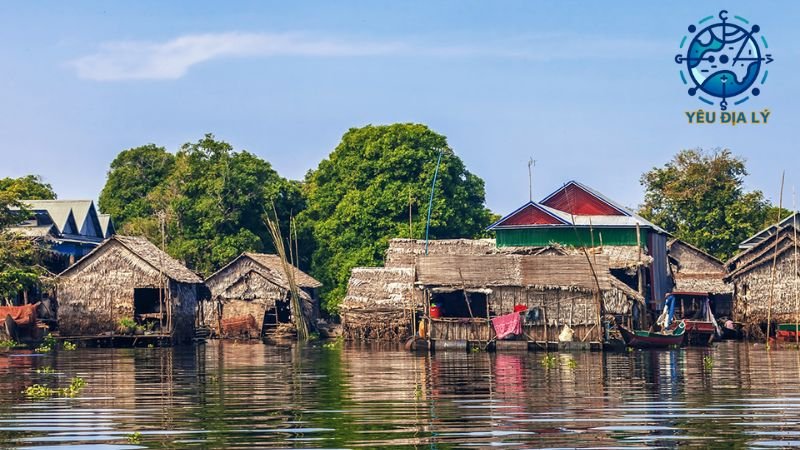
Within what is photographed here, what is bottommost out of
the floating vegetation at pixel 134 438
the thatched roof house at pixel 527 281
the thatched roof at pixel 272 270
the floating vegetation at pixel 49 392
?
the floating vegetation at pixel 134 438

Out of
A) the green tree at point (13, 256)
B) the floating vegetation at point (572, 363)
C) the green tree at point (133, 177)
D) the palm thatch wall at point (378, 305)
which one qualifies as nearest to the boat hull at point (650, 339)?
the floating vegetation at point (572, 363)

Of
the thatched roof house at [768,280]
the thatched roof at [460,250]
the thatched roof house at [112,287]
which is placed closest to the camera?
the thatched roof house at [112,287]

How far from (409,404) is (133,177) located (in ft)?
183

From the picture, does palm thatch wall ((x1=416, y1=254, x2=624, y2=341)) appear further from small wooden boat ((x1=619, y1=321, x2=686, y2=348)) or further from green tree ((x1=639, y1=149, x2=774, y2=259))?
green tree ((x1=639, y1=149, x2=774, y2=259))

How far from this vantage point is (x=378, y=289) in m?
49.7

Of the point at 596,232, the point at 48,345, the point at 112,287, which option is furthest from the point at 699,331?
the point at 48,345

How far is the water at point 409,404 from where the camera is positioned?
14281mm

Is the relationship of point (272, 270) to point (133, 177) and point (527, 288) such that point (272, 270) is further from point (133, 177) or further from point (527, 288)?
point (133, 177)

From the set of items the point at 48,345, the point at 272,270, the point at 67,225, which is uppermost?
the point at 67,225

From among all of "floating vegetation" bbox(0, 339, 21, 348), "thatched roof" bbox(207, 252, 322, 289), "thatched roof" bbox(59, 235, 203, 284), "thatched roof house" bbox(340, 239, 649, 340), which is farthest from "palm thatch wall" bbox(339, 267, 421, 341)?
"floating vegetation" bbox(0, 339, 21, 348)

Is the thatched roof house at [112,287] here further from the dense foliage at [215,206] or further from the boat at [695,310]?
the boat at [695,310]

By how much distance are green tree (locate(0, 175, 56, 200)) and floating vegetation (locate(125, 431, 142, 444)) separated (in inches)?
1930

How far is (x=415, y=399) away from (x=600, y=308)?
65.5 ft

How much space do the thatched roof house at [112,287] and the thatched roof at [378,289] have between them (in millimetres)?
7075
